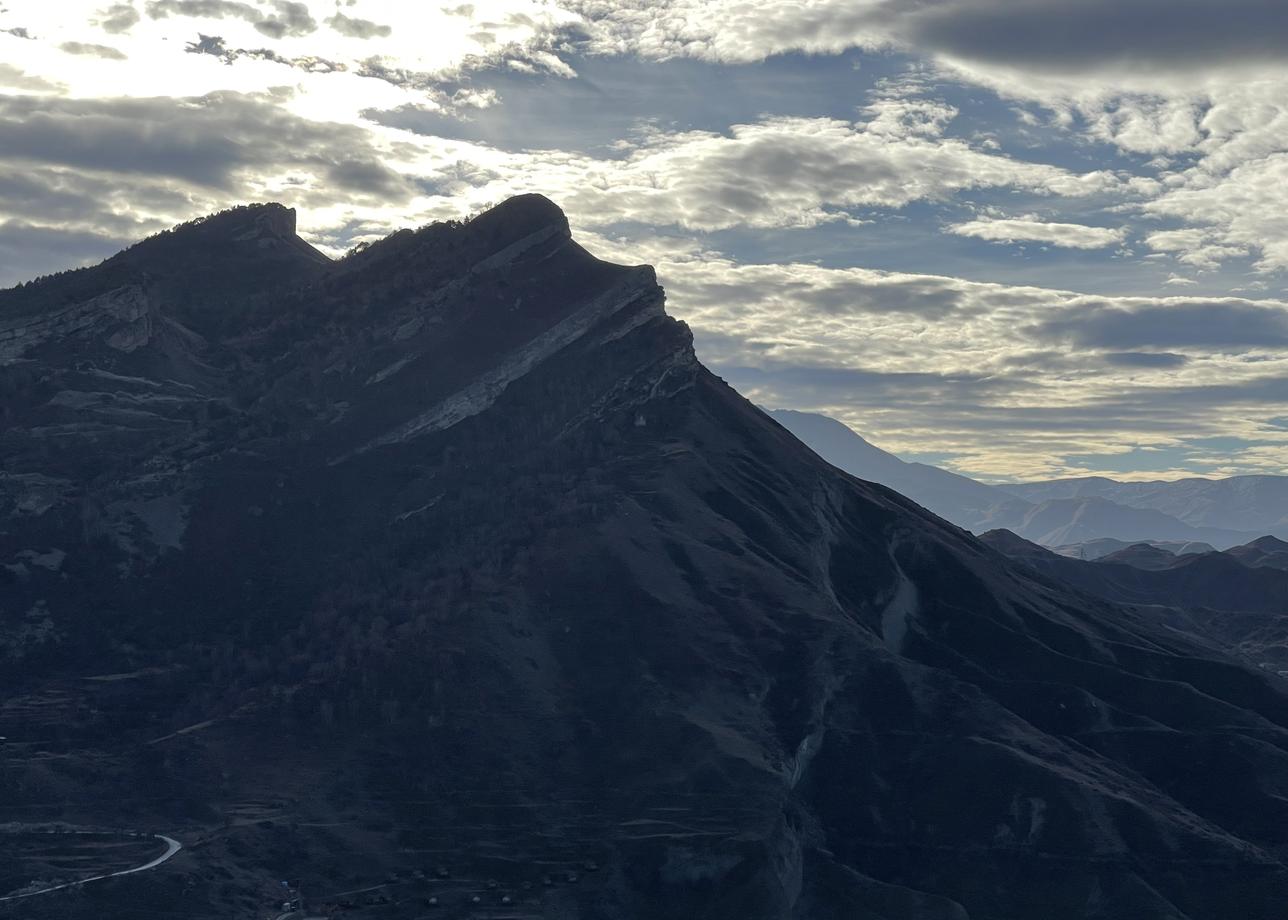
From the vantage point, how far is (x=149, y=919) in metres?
198

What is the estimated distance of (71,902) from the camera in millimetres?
198875

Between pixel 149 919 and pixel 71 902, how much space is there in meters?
11.3
